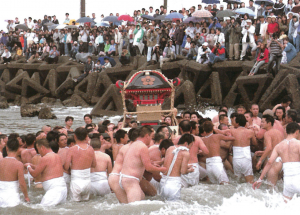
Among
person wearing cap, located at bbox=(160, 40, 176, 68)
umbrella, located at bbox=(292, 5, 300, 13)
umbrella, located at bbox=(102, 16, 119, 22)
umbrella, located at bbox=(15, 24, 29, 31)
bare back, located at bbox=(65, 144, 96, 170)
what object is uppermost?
umbrella, located at bbox=(292, 5, 300, 13)

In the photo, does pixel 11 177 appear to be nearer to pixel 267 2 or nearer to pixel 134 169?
pixel 134 169

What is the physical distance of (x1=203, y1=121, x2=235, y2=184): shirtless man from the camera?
9.76 m

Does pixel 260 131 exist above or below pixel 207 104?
above

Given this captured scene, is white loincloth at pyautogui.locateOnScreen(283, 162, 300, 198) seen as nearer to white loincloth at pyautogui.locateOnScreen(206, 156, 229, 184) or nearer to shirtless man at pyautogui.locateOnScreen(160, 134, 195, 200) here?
shirtless man at pyautogui.locateOnScreen(160, 134, 195, 200)

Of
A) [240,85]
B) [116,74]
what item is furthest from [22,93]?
[240,85]

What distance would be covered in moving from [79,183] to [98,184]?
54cm

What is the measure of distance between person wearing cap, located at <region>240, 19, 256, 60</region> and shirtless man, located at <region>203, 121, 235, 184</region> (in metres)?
11.2

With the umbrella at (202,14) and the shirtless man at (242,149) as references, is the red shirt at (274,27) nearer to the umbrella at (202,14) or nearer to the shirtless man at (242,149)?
the umbrella at (202,14)

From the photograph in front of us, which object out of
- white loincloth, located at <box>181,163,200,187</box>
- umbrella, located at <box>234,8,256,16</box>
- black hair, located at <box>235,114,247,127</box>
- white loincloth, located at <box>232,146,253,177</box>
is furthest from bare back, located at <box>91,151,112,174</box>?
umbrella, located at <box>234,8,256,16</box>

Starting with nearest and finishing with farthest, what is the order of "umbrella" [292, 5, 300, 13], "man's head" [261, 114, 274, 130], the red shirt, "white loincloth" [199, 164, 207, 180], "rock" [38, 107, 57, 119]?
"man's head" [261, 114, 274, 130] → "white loincloth" [199, 164, 207, 180] → the red shirt → "umbrella" [292, 5, 300, 13] → "rock" [38, 107, 57, 119]

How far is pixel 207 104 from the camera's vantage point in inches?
838

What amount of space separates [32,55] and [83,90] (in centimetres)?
643

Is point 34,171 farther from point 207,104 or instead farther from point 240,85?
point 207,104

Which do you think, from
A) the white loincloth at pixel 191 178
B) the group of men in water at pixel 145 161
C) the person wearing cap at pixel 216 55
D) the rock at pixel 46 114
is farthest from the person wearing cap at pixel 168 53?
the white loincloth at pixel 191 178
